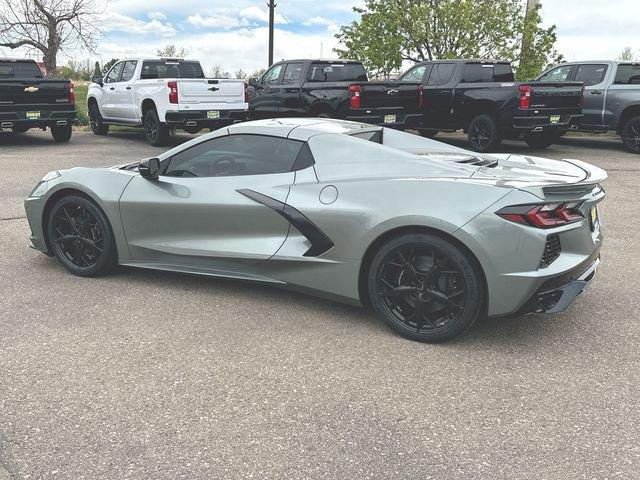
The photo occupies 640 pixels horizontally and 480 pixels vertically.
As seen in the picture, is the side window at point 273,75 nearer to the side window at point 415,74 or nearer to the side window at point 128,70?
the side window at point 415,74

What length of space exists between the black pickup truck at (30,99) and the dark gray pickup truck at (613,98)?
11361mm

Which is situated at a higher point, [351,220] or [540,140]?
[351,220]

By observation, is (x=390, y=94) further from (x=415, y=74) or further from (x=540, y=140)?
(x=540, y=140)

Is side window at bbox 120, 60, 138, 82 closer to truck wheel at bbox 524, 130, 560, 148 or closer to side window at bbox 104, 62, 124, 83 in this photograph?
side window at bbox 104, 62, 124, 83

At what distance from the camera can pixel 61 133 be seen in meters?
15.0

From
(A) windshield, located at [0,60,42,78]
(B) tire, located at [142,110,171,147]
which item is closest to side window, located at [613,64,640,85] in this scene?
(B) tire, located at [142,110,171,147]

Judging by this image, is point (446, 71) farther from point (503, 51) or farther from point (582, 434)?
point (582, 434)

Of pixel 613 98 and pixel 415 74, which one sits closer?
pixel 613 98

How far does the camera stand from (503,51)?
67.5 ft

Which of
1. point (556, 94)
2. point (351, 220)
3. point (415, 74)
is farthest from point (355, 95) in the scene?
point (351, 220)

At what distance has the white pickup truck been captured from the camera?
13305 mm

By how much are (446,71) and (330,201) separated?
34.6 ft

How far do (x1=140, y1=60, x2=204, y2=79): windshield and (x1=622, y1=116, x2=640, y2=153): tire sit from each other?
9699 mm

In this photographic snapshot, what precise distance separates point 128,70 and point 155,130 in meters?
2.13
